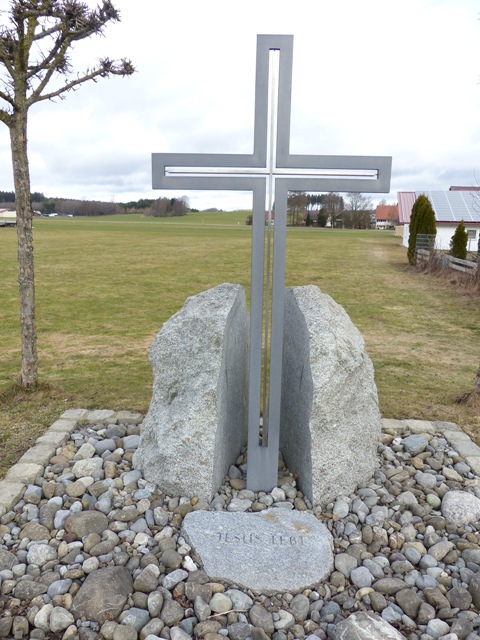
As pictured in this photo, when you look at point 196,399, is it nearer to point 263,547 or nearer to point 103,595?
point 263,547

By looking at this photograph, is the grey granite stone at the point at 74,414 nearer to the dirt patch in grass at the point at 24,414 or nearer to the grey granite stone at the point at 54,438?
the dirt patch in grass at the point at 24,414

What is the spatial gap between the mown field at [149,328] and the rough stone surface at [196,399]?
144 cm

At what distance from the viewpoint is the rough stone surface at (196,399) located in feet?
11.4

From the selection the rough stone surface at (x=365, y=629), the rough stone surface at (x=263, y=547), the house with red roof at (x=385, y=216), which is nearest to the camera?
the rough stone surface at (x=365, y=629)

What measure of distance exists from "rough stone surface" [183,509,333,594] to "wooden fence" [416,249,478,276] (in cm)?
1438

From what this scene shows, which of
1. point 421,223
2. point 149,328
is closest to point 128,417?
point 149,328

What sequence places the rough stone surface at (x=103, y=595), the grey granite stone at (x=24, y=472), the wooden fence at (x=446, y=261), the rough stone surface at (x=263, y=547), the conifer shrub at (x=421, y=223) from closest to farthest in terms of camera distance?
the rough stone surface at (x=103, y=595) → the rough stone surface at (x=263, y=547) → the grey granite stone at (x=24, y=472) → the wooden fence at (x=446, y=261) → the conifer shrub at (x=421, y=223)

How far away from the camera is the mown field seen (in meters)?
5.62

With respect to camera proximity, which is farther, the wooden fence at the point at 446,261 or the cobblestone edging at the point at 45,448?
the wooden fence at the point at 446,261

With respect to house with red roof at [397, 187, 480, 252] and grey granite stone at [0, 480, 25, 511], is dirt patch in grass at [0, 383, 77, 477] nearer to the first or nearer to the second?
grey granite stone at [0, 480, 25, 511]

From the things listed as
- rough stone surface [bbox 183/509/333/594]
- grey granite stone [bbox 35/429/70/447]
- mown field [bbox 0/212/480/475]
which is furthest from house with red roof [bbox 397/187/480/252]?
rough stone surface [bbox 183/509/333/594]

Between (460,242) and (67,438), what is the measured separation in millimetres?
17997

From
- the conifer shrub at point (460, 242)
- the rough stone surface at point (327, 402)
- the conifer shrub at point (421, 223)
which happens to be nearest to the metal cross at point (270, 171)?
the rough stone surface at point (327, 402)

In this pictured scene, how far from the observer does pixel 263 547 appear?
3.05 metres
